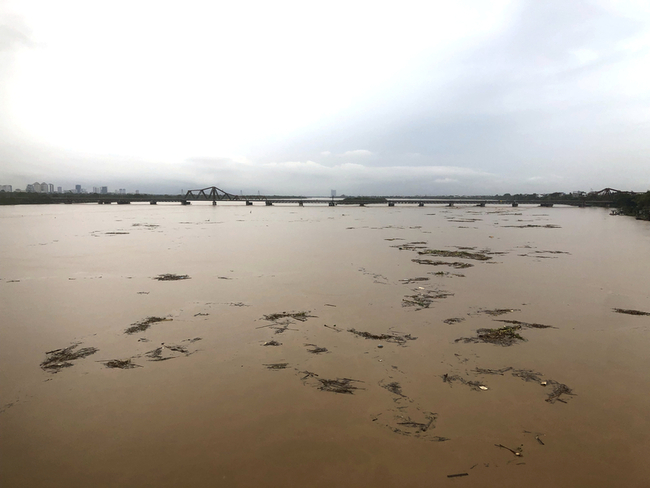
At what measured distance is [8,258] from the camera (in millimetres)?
15172

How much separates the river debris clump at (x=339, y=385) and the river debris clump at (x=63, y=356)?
423 centimetres

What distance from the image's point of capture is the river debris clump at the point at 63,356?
555 cm

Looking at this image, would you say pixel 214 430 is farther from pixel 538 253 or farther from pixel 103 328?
pixel 538 253

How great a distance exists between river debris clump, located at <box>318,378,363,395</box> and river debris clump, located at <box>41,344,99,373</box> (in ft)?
13.9

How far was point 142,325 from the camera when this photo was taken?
728cm

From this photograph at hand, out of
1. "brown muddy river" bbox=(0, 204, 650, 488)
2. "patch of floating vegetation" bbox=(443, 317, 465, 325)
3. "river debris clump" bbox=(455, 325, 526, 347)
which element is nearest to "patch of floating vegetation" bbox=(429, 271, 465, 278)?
"brown muddy river" bbox=(0, 204, 650, 488)

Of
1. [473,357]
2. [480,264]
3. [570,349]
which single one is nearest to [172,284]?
[473,357]

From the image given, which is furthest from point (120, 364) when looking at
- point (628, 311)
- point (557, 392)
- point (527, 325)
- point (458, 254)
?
point (458, 254)

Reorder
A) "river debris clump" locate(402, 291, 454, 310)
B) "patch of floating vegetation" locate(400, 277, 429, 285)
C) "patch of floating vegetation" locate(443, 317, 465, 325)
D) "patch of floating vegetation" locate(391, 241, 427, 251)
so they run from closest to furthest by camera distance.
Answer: "patch of floating vegetation" locate(443, 317, 465, 325) → "river debris clump" locate(402, 291, 454, 310) → "patch of floating vegetation" locate(400, 277, 429, 285) → "patch of floating vegetation" locate(391, 241, 427, 251)

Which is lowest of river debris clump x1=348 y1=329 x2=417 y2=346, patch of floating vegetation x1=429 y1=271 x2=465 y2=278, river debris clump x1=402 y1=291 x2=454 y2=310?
river debris clump x1=348 y1=329 x2=417 y2=346

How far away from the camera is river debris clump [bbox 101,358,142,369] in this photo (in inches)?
219

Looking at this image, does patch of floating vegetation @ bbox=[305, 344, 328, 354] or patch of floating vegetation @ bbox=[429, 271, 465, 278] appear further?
patch of floating vegetation @ bbox=[429, 271, 465, 278]

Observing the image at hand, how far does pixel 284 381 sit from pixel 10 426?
3405 millimetres

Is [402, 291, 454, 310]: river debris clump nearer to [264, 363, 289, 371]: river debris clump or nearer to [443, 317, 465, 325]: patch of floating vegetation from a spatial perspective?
[443, 317, 465, 325]: patch of floating vegetation
